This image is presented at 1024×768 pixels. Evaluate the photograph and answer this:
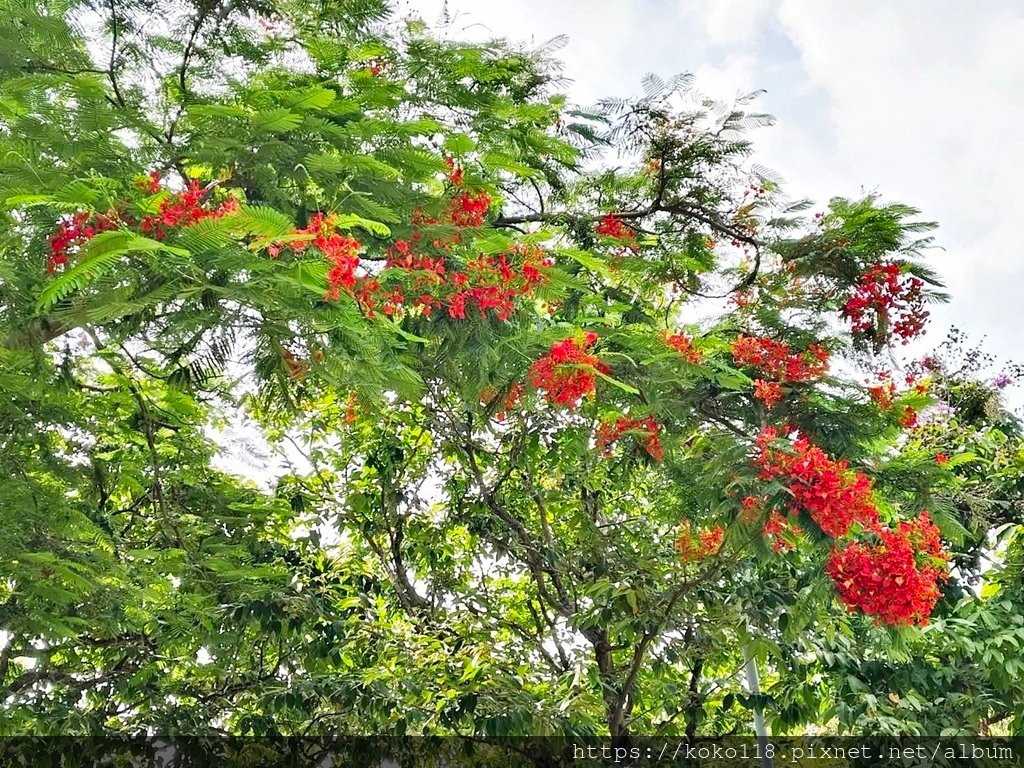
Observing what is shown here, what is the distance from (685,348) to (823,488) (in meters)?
0.87

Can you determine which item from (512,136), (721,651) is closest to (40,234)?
(512,136)

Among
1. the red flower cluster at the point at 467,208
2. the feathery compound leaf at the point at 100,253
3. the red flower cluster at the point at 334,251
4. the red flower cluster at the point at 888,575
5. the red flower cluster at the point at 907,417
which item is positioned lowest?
the red flower cluster at the point at 888,575

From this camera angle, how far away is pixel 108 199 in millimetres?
2473

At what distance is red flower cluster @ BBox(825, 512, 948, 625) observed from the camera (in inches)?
154

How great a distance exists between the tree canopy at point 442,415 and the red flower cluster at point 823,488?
0.01m

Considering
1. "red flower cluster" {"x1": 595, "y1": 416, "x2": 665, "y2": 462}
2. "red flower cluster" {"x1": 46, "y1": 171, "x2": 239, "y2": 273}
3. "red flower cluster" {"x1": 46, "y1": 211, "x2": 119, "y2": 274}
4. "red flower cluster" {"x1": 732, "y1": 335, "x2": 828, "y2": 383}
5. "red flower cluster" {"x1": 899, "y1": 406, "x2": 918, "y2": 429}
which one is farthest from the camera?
"red flower cluster" {"x1": 595, "y1": 416, "x2": 665, "y2": 462}

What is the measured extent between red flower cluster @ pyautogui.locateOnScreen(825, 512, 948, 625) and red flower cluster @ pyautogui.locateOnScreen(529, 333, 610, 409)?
4.34 feet

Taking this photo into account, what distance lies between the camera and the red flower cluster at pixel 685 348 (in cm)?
411

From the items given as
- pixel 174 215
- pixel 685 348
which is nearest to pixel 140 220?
pixel 174 215

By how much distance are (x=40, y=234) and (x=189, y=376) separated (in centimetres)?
86

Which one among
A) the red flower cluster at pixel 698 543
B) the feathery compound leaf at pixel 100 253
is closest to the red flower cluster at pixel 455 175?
the feathery compound leaf at pixel 100 253

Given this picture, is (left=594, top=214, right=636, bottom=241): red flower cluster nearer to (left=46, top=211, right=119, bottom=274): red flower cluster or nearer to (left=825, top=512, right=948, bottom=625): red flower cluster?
(left=825, top=512, right=948, bottom=625): red flower cluster

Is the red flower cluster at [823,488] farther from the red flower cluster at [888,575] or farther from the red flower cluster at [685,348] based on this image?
the red flower cluster at [685,348]

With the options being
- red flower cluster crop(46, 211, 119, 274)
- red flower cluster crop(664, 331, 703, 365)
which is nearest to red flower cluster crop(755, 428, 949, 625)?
red flower cluster crop(664, 331, 703, 365)
